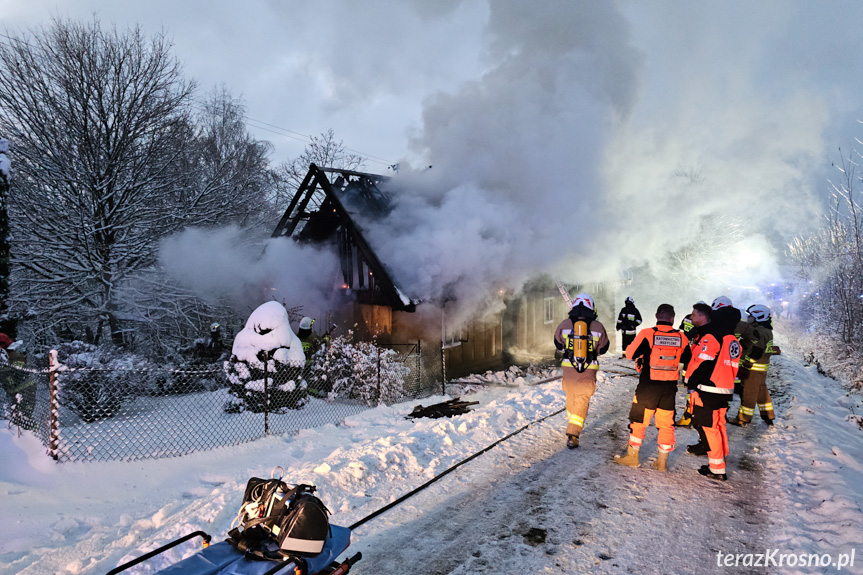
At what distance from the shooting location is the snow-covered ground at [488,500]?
11.5ft

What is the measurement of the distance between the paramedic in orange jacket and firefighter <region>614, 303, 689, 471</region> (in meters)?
0.23

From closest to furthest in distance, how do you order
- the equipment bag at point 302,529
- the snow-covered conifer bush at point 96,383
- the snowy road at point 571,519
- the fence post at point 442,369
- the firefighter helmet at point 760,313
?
the equipment bag at point 302,529, the snowy road at point 571,519, the firefighter helmet at point 760,313, the snow-covered conifer bush at point 96,383, the fence post at point 442,369

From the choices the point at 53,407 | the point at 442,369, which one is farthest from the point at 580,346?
the point at 53,407

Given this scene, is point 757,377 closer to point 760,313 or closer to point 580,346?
point 760,313

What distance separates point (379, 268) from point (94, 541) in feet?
25.8

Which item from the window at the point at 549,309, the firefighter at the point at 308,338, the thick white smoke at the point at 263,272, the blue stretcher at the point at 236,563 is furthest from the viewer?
the window at the point at 549,309

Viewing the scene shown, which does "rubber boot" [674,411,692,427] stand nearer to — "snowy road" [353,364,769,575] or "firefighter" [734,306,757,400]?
"firefighter" [734,306,757,400]

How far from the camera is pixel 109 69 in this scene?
10.6 m

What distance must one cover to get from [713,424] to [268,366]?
6.59 m

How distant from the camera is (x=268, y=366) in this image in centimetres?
799

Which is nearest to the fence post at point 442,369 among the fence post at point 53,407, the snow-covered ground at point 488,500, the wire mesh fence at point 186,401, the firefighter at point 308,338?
the wire mesh fence at point 186,401

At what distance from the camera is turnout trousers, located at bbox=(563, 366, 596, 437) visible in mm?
6062

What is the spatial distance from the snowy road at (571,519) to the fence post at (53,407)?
4.08 meters

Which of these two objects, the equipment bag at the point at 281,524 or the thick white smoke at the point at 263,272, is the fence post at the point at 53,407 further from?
the thick white smoke at the point at 263,272
